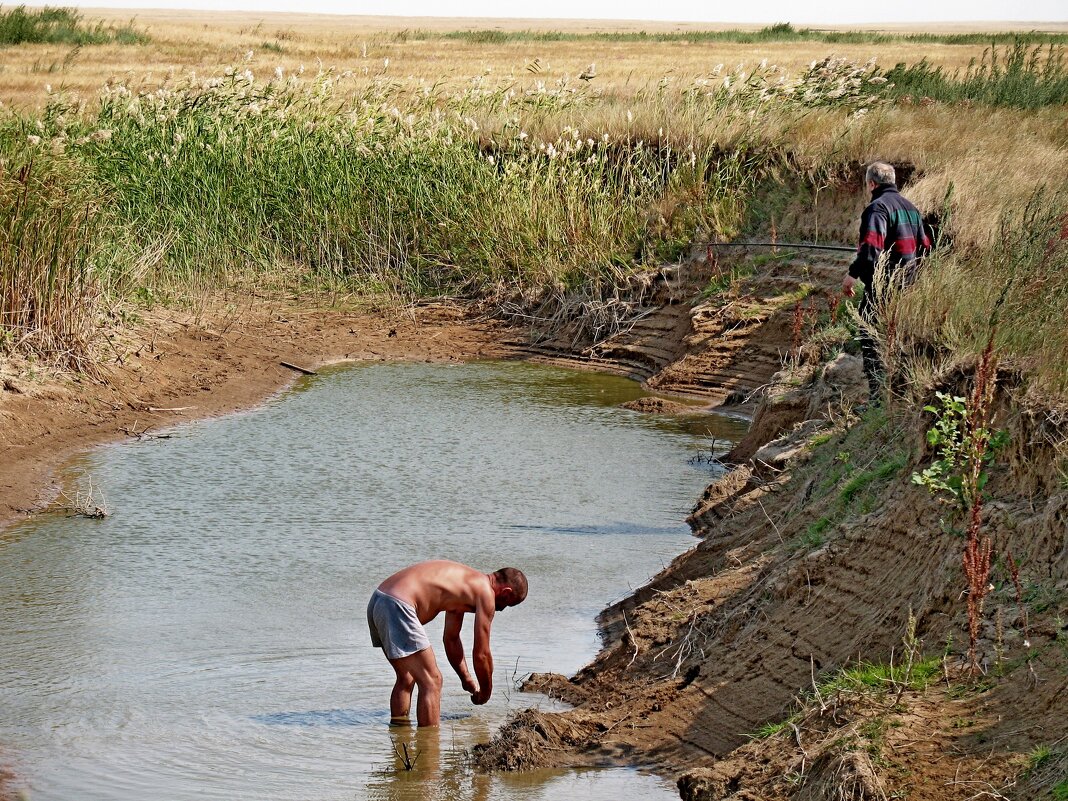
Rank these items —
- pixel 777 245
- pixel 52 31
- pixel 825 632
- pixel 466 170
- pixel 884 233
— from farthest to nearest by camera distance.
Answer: pixel 52 31
pixel 466 170
pixel 777 245
pixel 884 233
pixel 825 632

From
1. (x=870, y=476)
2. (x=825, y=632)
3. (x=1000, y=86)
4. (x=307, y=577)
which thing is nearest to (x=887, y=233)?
(x=870, y=476)

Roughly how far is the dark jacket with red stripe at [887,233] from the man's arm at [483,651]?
471 centimetres

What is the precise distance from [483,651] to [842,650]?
1594 millimetres

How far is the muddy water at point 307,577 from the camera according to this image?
597cm

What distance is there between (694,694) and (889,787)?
1.72m

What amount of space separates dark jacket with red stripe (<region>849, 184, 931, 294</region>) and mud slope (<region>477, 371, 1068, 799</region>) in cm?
208

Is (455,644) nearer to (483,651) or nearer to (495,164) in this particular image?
(483,651)

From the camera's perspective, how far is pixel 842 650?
593 centimetres

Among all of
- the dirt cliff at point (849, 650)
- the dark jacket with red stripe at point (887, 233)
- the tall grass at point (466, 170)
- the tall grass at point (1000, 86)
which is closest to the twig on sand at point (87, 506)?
the dirt cliff at point (849, 650)

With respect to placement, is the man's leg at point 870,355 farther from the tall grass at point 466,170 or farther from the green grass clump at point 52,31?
the green grass clump at point 52,31

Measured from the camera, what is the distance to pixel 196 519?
9938 millimetres

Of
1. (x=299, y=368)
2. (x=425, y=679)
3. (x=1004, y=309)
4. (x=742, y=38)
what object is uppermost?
(x=1004, y=309)

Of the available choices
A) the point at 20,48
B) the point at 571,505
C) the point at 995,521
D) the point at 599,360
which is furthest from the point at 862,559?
the point at 20,48

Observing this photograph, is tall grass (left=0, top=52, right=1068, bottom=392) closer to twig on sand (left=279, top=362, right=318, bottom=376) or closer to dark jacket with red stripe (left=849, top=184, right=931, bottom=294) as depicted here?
twig on sand (left=279, top=362, right=318, bottom=376)
